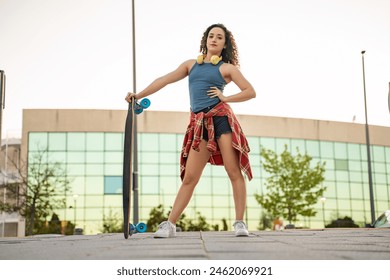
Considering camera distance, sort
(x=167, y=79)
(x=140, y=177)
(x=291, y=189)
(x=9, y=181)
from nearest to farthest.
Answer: (x=167, y=79), (x=291, y=189), (x=9, y=181), (x=140, y=177)

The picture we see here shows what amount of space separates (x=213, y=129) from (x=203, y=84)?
1.19ft

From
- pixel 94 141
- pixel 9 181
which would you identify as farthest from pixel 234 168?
pixel 94 141

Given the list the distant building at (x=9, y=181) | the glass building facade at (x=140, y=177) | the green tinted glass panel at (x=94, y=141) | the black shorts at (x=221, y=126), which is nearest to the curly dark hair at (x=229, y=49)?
the black shorts at (x=221, y=126)

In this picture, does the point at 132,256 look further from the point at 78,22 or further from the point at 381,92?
the point at 381,92

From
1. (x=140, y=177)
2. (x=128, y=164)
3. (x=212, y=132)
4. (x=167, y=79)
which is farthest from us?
(x=140, y=177)

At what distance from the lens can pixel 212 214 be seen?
31.8 metres

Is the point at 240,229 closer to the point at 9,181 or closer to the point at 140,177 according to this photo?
the point at 9,181

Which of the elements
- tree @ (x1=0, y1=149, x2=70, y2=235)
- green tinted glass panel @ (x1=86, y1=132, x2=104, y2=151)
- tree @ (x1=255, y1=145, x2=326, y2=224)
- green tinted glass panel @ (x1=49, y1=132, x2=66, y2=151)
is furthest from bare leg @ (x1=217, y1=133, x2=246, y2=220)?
green tinted glass panel @ (x1=49, y1=132, x2=66, y2=151)

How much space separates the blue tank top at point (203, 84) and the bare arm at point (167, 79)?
17cm

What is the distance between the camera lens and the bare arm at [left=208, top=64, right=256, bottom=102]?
14.8 ft

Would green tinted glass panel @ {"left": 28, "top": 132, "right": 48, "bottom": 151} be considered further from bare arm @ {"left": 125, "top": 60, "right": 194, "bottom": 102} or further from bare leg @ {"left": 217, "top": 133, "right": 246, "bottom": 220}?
bare leg @ {"left": 217, "top": 133, "right": 246, "bottom": 220}

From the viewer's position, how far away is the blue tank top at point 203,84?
4603 mm

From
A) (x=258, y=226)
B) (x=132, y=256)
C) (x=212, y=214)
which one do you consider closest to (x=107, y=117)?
(x=212, y=214)

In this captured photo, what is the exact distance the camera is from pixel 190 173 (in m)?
4.64
